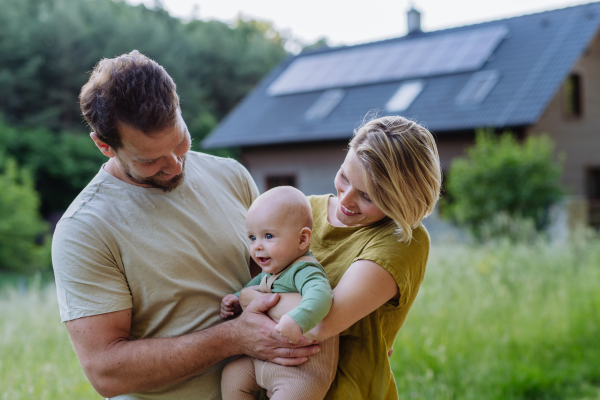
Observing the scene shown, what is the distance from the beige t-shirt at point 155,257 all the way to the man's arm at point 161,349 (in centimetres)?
8

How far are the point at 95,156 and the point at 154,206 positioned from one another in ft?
106

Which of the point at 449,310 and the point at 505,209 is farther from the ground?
the point at 449,310

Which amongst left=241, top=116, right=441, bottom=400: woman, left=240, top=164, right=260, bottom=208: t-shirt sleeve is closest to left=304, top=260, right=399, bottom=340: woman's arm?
left=241, top=116, right=441, bottom=400: woman

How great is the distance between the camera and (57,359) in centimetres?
459

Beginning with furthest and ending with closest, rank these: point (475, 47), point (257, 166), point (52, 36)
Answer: point (52, 36), point (257, 166), point (475, 47)

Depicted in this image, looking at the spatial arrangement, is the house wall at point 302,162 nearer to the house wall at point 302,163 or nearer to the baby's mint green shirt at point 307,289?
the house wall at point 302,163

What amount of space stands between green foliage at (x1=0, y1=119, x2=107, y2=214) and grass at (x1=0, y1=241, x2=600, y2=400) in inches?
990

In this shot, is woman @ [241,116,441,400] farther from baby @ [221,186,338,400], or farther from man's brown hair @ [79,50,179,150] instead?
man's brown hair @ [79,50,179,150]

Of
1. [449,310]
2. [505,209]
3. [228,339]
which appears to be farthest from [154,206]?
[505,209]

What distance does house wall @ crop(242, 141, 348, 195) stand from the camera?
A: 19547 millimetres

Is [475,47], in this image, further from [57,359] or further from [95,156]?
[95,156]

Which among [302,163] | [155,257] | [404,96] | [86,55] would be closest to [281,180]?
[302,163]

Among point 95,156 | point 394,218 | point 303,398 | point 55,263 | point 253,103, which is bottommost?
point 95,156

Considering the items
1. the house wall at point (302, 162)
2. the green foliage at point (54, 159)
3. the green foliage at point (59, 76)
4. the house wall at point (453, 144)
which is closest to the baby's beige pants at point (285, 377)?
the house wall at point (453, 144)
